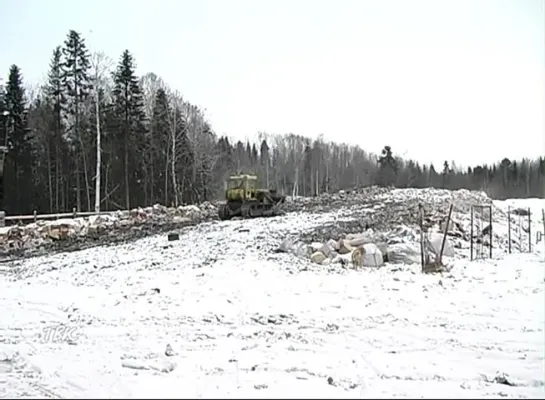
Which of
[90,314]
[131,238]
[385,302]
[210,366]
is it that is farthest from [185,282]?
[131,238]

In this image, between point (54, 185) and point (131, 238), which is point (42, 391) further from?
point (54, 185)

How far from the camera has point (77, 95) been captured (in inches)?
1176

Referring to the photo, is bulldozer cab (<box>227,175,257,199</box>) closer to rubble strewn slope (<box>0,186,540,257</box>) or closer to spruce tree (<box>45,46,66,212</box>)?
rubble strewn slope (<box>0,186,540,257</box>)

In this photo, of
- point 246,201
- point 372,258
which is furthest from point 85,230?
point 372,258

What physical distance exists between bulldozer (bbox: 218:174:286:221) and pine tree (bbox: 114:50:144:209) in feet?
36.1

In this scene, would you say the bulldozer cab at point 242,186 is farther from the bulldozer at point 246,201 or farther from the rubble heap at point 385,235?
the rubble heap at point 385,235

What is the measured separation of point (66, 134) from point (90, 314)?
24.1 meters

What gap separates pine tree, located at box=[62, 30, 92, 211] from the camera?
29.4 metres

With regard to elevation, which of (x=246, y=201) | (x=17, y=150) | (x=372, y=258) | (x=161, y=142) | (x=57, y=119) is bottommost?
(x=372, y=258)

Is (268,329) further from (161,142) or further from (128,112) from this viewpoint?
(161,142)

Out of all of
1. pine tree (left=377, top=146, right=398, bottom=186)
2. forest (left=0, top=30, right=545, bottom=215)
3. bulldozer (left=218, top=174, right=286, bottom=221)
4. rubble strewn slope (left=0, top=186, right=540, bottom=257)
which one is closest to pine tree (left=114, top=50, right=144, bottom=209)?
forest (left=0, top=30, right=545, bottom=215)

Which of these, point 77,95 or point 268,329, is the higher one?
point 77,95

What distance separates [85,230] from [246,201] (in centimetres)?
534

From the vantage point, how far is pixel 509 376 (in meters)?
4.23
